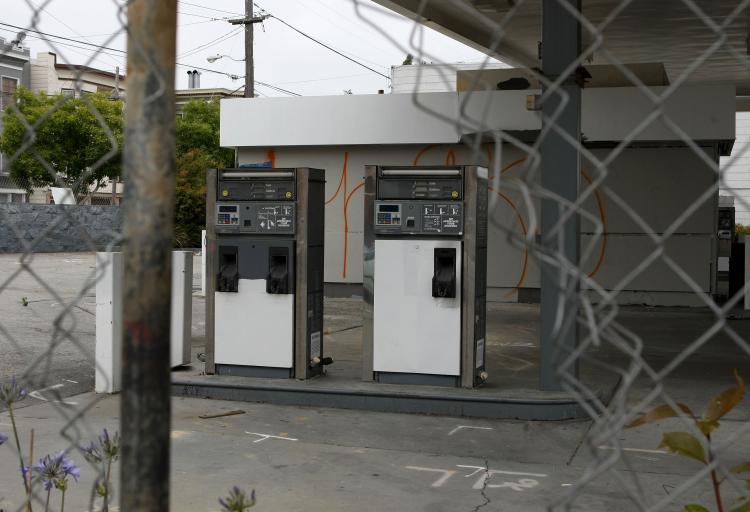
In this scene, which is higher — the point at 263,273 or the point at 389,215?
the point at 389,215

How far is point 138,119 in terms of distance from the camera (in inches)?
56.4

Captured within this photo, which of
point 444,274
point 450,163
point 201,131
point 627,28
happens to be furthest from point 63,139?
point 444,274

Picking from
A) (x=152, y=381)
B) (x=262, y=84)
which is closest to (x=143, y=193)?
(x=152, y=381)

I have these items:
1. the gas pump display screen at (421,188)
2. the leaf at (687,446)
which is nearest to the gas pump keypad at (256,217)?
the gas pump display screen at (421,188)

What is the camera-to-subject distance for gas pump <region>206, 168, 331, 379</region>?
7.98 meters

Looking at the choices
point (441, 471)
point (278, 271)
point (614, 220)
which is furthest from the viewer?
point (614, 220)

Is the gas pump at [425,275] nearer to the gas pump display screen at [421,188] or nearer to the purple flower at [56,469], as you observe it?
the gas pump display screen at [421,188]

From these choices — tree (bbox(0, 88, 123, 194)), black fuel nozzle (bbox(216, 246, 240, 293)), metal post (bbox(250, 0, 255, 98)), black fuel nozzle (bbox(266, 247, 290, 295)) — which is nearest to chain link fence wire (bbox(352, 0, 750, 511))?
black fuel nozzle (bbox(266, 247, 290, 295))

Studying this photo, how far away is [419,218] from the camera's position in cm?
778

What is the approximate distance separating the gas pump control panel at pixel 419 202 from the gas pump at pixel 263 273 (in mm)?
672

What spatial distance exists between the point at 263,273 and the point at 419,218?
4.81 ft

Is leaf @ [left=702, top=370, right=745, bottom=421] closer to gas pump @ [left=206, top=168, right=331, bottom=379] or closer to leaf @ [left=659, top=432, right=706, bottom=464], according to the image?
leaf @ [left=659, top=432, right=706, bottom=464]

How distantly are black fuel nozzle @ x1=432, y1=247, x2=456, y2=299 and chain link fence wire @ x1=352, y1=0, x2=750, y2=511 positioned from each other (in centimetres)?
72

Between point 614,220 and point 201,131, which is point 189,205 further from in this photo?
point 614,220
